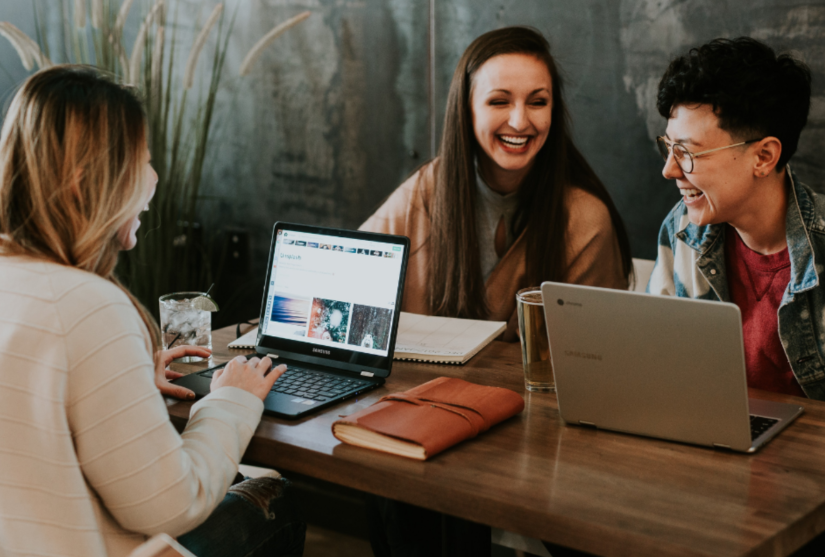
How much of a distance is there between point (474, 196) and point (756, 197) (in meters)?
0.71

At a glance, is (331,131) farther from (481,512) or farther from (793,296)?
(481,512)

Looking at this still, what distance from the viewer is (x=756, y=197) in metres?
1.56

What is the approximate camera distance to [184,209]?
9.21ft

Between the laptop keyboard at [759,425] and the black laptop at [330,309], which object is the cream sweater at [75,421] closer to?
the black laptop at [330,309]

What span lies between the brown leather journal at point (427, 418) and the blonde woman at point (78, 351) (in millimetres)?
208

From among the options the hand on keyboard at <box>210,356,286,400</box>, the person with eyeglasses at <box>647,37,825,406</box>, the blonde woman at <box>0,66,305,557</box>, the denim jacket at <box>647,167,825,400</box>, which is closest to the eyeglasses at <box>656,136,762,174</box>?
the person with eyeglasses at <box>647,37,825,406</box>

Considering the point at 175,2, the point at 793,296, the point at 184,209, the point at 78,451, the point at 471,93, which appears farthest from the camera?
the point at 175,2

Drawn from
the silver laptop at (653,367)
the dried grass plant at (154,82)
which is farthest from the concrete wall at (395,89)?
the silver laptop at (653,367)

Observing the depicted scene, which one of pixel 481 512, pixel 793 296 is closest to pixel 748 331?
pixel 793 296

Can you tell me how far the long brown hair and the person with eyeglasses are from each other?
390mm

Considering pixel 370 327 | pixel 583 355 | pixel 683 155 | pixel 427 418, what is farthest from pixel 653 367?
pixel 683 155

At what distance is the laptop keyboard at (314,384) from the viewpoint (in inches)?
52.4

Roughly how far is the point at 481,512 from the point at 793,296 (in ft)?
2.72

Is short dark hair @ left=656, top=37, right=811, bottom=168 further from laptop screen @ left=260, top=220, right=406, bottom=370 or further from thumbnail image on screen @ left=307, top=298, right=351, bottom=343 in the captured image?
thumbnail image on screen @ left=307, top=298, right=351, bottom=343
